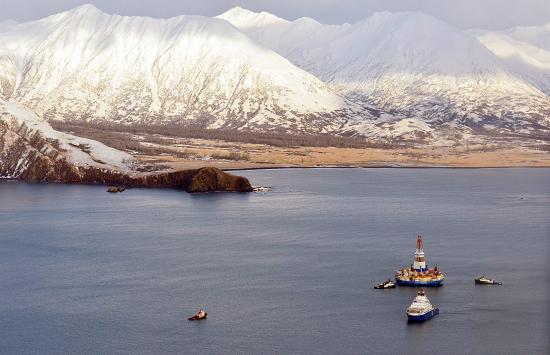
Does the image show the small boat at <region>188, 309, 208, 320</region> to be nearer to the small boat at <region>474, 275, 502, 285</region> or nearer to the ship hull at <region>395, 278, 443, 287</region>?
the ship hull at <region>395, 278, 443, 287</region>

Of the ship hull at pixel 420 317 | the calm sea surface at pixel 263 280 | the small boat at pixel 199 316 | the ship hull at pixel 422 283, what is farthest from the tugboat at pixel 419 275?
the small boat at pixel 199 316

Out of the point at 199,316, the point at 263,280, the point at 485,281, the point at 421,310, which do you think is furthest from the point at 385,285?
the point at 199,316

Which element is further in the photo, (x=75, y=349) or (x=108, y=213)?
(x=108, y=213)

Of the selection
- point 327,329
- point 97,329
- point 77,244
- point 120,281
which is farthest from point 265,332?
point 77,244

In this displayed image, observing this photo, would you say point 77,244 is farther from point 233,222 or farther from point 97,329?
point 97,329

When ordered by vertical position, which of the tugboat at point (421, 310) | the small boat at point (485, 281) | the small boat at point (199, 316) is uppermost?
the small boat at point (485, 281)

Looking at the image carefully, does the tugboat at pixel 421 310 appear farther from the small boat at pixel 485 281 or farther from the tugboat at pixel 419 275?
the small boat at pixel 485 281

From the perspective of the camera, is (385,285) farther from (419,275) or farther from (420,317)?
(420,317)
